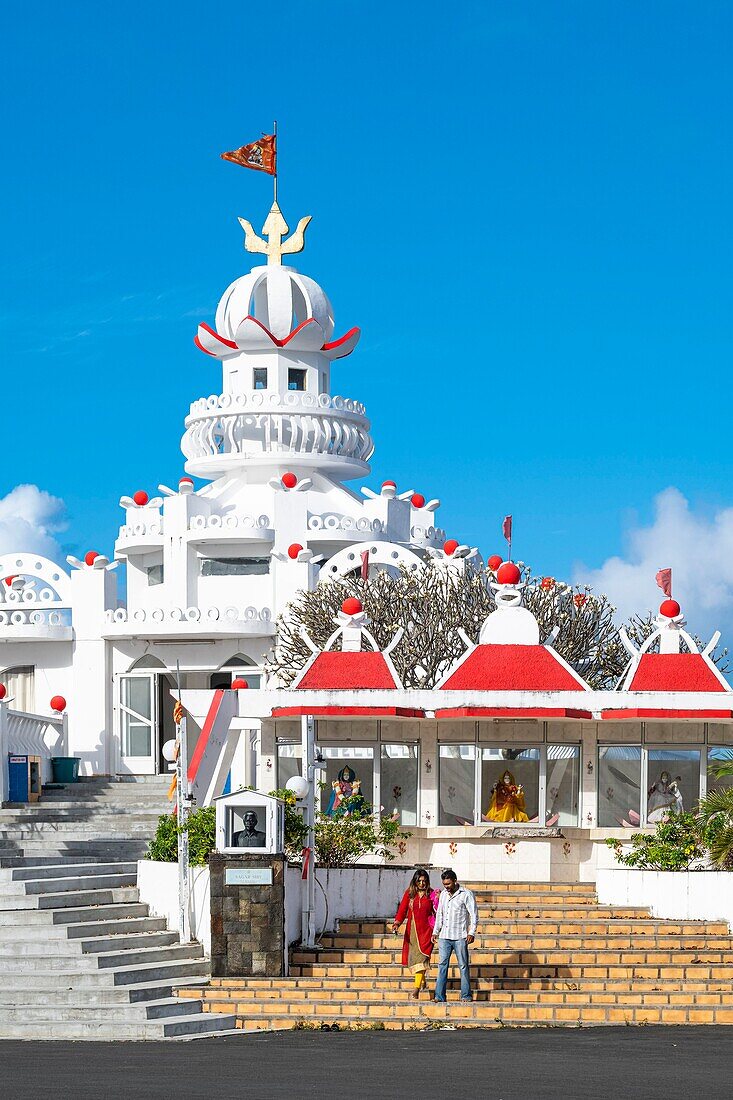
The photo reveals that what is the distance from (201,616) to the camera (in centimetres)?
4472

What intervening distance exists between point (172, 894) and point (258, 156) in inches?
1270

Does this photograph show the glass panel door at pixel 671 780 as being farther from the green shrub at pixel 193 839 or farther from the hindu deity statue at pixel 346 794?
the green shrub at pixel 193 839

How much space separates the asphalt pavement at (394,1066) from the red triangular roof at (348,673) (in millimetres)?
10218

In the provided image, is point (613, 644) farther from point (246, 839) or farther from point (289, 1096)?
point (289, 1096)

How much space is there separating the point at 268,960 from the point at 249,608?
23072 mm

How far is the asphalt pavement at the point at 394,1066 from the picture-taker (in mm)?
15930

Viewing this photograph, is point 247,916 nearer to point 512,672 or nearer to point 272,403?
point 512,672

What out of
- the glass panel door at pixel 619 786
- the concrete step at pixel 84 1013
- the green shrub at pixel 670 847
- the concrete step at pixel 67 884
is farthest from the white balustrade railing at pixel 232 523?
the concrete step at pixel 84 1013

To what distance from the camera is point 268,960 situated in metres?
22.0

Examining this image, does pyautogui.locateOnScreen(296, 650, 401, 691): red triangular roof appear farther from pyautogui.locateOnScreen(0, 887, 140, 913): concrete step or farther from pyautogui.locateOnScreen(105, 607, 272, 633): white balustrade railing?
pyautogui.locateOnScreen(105, 607, 272, 633): white balustrade railing

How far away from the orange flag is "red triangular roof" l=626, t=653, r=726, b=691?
2632 centimetres

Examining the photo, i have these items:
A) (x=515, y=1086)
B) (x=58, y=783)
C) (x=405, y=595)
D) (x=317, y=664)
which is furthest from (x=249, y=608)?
(x=515, y=1086)

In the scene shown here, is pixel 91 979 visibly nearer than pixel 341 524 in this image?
Yes

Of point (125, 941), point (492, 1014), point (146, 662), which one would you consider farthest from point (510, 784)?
point (146, 662)
